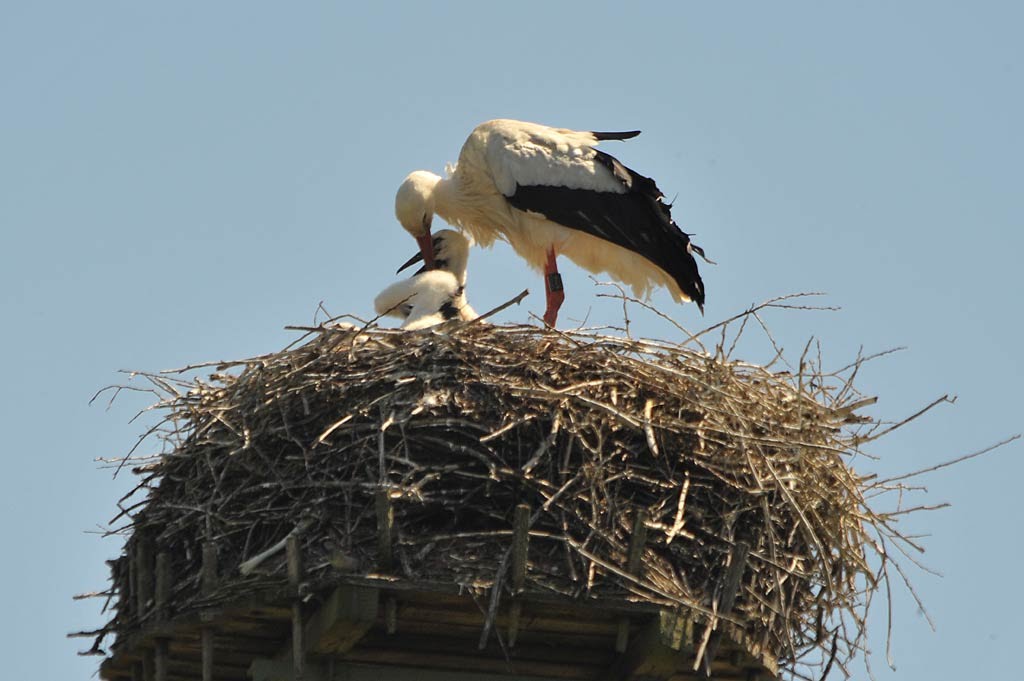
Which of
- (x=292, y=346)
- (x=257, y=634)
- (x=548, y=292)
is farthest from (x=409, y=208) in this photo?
(x=257, y=634)

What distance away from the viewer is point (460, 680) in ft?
19.5

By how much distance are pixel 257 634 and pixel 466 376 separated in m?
1.27

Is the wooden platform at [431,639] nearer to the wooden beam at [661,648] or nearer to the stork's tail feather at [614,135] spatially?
the wooden beam at [661,648]

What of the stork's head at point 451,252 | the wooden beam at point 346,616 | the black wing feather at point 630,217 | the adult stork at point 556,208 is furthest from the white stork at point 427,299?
the wooden beam at point 346,616

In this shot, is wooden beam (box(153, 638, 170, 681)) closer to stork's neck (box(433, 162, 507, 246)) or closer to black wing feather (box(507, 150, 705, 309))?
black wing feather (box(507, 150, 705, 309))

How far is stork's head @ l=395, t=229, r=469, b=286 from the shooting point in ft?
31.5

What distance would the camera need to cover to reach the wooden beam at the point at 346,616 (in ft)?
17.8

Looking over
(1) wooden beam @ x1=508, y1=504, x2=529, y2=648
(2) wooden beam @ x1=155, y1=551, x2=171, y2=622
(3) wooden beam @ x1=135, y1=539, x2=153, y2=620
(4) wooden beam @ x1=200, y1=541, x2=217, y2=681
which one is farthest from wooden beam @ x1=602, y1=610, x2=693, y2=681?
(3) wooden beam @ x1=135, y1=539, x2=153, y2=620

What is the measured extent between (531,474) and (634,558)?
0.58 meters

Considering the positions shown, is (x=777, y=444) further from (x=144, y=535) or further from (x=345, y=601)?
(x=144, y=535)

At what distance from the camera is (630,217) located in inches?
362

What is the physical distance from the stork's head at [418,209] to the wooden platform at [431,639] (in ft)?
12.6

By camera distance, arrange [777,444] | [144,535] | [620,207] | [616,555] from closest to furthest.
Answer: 1. [616,555]
2. [777,444]
3. [144,535]
4. [620,207]

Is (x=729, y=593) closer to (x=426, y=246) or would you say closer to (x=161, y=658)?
(x=161, y=658)
